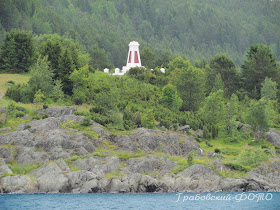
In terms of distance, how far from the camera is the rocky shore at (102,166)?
54000mm

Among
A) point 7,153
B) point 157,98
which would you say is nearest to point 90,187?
point 7,153

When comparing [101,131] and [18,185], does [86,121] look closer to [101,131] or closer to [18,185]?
[101,131]

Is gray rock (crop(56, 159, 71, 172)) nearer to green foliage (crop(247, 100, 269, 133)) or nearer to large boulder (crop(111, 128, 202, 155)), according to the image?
large boulder (crop(111, 128, 202, 155))

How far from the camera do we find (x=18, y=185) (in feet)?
171

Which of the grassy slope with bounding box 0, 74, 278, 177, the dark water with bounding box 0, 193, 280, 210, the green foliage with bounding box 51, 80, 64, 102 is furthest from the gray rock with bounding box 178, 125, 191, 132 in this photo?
the dark water with bounding box 0, 193, 280, 210

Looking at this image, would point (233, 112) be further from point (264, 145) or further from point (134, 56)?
point (134, 56)

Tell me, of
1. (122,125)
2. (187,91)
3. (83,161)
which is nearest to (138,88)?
(187,91)

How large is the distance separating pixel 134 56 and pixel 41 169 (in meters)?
69.1

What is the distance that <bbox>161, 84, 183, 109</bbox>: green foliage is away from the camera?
8788 centimetres

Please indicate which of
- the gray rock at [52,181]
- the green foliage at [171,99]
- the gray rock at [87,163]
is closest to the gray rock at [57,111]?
the gray rock at [87,163]

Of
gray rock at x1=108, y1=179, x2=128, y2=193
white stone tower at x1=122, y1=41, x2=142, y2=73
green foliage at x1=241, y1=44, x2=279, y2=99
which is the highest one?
white stone tower at x1=122, y1=41, x2=142, y2=73

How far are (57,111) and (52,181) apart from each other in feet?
71.7

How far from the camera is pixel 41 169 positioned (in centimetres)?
5631

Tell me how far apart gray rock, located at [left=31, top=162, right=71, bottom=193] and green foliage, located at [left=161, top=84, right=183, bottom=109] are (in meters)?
36.5
